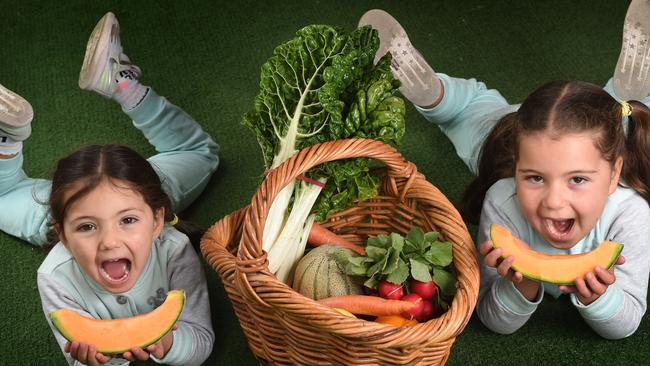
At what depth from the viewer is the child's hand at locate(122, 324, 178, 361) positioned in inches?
54.6

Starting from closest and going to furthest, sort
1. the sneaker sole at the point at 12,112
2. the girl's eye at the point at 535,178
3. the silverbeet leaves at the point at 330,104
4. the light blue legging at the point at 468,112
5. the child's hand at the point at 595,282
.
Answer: the child's hand at the point at 595,282 → the girl's eye at the point at 535,178 → the silverbeet leaves at the point at 330,104 → the sneaker sole at the point at 12,112 → the light blue legging at the point at 468,112

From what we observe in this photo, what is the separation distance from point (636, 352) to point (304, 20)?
61.2 inches

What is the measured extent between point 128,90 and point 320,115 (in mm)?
646

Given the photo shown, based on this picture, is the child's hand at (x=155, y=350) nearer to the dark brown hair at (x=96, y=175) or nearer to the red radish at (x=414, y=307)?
the dark brown hair at (x=96, y=175)

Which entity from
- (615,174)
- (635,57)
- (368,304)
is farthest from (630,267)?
(635,57)

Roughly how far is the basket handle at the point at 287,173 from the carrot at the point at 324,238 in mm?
197

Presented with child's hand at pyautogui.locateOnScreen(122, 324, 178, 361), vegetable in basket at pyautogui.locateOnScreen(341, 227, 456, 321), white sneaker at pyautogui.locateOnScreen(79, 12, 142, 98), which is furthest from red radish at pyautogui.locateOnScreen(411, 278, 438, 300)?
white sneaker at pyautogui.locateOnScreen(79, 12, 142, 98)

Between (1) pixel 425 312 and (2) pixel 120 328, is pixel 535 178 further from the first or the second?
(2) pixel 120 328

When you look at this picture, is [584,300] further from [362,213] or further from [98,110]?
[98,110]

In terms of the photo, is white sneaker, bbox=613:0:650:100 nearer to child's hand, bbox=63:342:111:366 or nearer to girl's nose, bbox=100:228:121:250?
girl's nose, bbox=100:228:121:250

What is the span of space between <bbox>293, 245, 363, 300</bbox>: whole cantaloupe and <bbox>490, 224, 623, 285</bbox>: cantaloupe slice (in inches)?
12.3

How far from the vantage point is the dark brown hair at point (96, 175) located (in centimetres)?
152

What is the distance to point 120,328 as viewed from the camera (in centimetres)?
139

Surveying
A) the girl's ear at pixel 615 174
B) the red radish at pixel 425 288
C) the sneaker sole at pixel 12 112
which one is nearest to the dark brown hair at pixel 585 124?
the girl's ear at pixel 615 174
